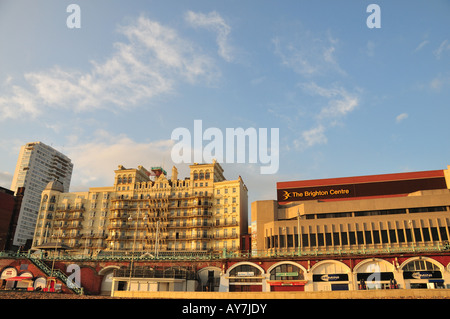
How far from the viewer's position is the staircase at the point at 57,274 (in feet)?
213

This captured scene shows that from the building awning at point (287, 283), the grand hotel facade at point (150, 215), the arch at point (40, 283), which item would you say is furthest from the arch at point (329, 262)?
the arch at point (40, 283)

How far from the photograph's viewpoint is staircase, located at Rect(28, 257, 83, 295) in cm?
6506

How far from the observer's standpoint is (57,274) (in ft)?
224

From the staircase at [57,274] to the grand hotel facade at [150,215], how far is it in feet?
72.4

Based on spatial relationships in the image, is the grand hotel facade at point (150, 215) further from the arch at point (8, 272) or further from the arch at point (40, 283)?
the arch at point (40, 283)

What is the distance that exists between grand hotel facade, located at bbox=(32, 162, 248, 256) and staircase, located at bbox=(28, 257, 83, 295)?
2206 cm

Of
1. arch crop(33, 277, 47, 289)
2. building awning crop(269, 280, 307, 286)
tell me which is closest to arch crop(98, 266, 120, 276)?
arch crop(33, 277, 47, 289)

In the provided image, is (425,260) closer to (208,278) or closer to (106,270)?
(208,278)

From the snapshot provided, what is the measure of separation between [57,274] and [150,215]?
115 feet

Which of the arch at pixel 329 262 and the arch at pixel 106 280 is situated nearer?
the arch at pixel 329 262

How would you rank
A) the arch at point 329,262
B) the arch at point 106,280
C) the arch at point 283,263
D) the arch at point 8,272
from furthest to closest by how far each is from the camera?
the arch at point 8,272, the arch at point 106,280, the arch at point 283,263, the arch at point 329,262
